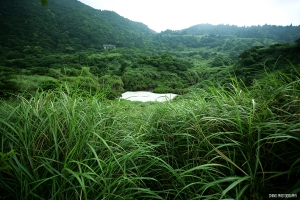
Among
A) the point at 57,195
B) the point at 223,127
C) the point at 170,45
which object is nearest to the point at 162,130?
the point at 223,127

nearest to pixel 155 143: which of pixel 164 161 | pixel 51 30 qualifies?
pixel 164 161

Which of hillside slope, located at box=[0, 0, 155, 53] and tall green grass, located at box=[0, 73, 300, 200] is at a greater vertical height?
hillside slope, located at box=[0, 0, 155, 53]

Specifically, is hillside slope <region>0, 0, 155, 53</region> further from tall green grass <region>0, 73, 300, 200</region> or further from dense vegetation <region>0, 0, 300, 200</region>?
tall green grass <region>0, 73, 300, 200</region>

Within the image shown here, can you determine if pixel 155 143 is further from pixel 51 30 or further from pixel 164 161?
pixel 51 30

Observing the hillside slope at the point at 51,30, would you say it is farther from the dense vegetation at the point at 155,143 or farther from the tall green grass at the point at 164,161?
the tall green grass at the point at 164,161

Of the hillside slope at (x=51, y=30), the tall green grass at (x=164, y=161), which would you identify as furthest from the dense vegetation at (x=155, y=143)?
the hillside slope at (x=51, y=30)

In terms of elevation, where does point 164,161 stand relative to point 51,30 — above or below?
below

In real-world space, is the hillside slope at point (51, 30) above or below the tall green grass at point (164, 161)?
above

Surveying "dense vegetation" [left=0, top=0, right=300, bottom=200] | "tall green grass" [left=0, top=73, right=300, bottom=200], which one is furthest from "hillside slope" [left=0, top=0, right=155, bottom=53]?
"tall green grass" [left=0, top=73, right=300, bottom=200]

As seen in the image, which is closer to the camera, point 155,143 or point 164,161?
point 164,161

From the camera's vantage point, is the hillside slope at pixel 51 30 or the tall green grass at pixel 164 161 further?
the hillside slope at pixel 51 30

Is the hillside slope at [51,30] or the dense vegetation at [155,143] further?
the hillside slope at [51,30]

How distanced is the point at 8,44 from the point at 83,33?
3303cm

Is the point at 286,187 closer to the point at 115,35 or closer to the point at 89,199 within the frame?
the point at 89,199
